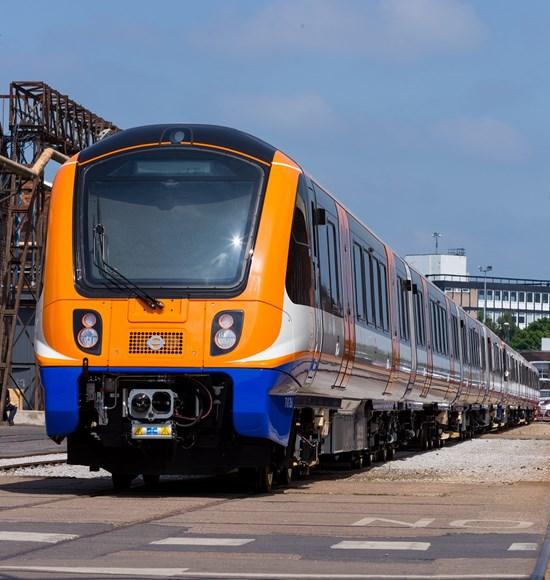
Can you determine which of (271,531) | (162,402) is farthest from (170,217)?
(271,531)

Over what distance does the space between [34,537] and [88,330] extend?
14.9 ft

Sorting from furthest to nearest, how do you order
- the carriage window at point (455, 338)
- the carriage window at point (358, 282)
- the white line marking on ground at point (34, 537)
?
the carriage window at point (455, 338) → the carriage window at point (358, 282) → the white line marking on ground at point (34, 537)

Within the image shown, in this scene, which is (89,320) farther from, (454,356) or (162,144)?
(454,356)

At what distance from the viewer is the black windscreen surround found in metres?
14.3

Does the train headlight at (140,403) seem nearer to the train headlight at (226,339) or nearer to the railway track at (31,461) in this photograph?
the train headlight at (226,339)

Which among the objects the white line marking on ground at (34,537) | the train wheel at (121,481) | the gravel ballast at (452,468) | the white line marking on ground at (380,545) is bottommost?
the white line marking on ground at (380,545)

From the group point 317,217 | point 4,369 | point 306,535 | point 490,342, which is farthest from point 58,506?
point 4,369

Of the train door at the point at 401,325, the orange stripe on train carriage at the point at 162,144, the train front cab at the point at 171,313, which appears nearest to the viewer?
the train front cab at the point at 171,313

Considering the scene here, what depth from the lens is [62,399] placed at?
14133 millimetres

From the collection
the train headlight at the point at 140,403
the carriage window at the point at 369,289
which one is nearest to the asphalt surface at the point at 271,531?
the train headlight at the point at 140,403

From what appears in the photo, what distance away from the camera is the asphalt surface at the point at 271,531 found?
8.41 meters

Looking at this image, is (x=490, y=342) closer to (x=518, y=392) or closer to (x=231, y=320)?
(x=518, y=392)

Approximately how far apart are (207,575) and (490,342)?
39.8 meters

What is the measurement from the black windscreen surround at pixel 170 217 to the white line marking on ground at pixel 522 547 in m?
4.90
